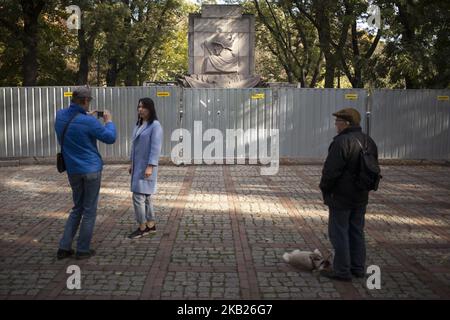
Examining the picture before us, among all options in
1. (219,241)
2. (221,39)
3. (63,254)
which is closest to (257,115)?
(221,39)

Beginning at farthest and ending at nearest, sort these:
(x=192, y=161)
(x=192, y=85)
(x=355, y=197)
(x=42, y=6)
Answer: (x=42, y=6), (x=192, y=85), (x=192, y=161), (x=355, y=197)

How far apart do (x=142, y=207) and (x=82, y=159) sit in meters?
1.32

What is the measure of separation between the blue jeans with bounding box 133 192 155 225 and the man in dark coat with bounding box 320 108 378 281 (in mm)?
2586

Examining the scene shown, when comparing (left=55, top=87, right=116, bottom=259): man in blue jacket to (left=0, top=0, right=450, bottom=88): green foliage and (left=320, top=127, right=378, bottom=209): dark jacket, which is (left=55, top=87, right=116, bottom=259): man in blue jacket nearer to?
(left=320, top=127, right=378, bottom=209): dark jacket

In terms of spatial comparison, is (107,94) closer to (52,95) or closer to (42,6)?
(52,95)

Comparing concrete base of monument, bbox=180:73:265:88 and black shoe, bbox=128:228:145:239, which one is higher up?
concrete base of monument, bbox=180:73:265:88

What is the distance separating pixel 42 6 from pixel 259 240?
57.3 ft

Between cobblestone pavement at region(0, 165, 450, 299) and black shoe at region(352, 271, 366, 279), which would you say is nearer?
cobblestone pavement at region(0, 165, 450, 299)

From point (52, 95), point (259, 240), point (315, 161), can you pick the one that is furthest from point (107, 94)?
point (259, 240)

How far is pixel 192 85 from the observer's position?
748 inches

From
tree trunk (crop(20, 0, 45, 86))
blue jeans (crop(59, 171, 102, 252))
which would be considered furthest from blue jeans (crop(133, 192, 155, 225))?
tree trunk (crop(20, 0, 45, 86))

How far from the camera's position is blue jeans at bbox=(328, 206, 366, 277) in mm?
5504

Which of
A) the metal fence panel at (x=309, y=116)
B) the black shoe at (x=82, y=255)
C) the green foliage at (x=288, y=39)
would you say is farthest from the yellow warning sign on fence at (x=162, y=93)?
the black shoe at (x=82, y=255)

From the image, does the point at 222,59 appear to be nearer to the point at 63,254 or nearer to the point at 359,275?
the point at 63,254
